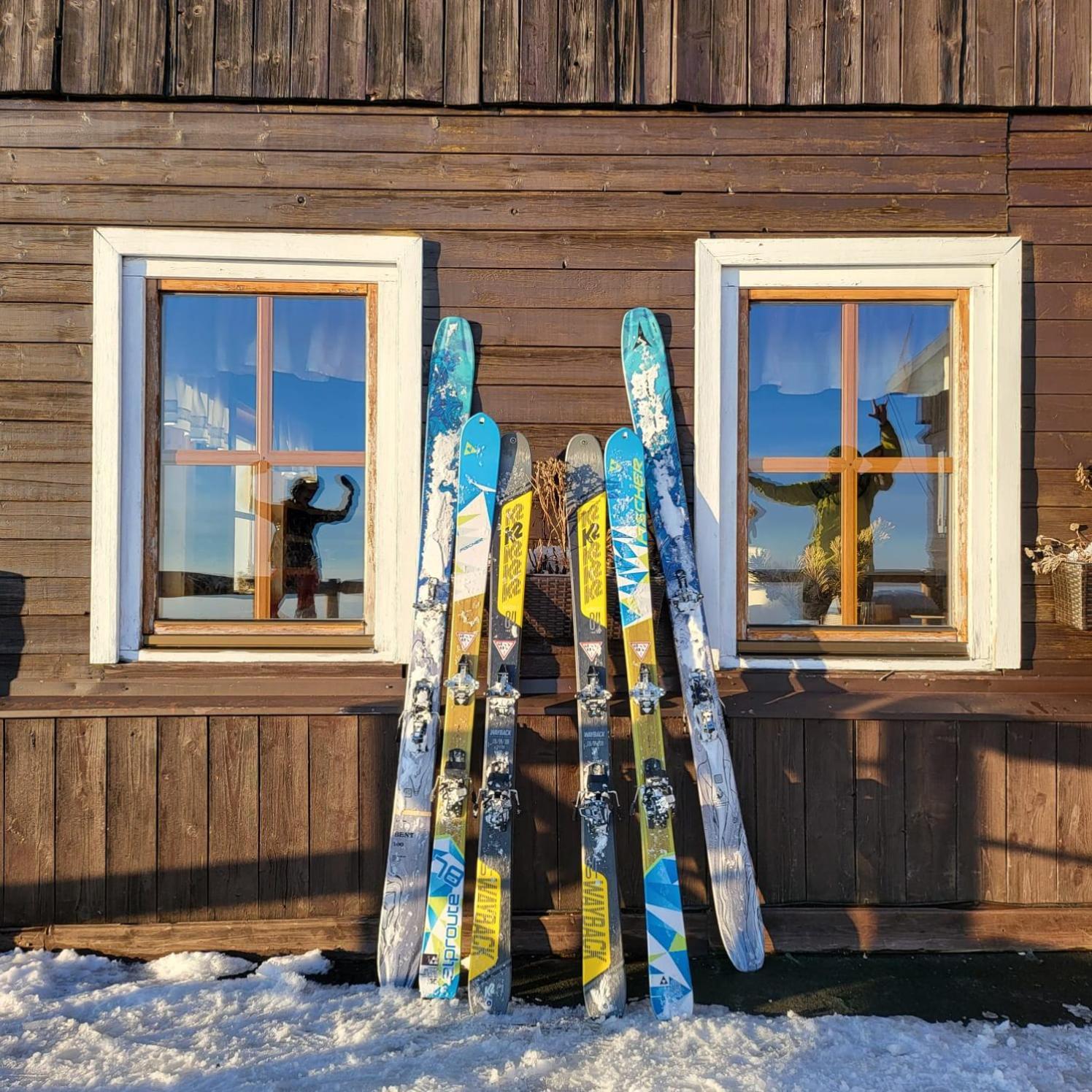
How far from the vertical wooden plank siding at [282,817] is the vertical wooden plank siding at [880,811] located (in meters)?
1.88

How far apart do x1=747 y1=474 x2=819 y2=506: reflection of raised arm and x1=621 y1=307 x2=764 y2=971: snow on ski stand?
0.35 metres

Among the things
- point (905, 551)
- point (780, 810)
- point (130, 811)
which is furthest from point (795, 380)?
point (130, 811)

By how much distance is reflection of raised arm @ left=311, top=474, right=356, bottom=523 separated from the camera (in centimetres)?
266

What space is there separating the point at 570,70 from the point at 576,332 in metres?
0.92

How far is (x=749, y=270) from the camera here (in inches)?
104

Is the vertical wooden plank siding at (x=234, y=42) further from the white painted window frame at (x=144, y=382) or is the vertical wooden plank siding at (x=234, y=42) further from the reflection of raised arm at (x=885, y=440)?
the reflection of raised arm at (x=885, y=440)

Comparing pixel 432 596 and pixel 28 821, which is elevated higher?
pixel 432 596

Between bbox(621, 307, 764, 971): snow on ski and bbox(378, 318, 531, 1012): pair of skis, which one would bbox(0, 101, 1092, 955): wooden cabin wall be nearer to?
bbox(621, 307, 764, 971): snow on ski

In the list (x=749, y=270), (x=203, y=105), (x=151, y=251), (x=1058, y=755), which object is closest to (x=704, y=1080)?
(x=1058, y=755)

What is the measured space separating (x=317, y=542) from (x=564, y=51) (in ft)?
6.41

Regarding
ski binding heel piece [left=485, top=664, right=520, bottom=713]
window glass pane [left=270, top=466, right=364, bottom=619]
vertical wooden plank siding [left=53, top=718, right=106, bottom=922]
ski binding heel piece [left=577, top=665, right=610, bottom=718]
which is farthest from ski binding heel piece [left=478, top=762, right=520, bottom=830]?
vertical wooden plank siding [left=53, top=718, right=106, bottom=922]

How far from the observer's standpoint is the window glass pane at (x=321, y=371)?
2664mm

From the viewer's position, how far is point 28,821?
96.3 inches

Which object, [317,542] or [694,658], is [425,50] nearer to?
[317,542]
